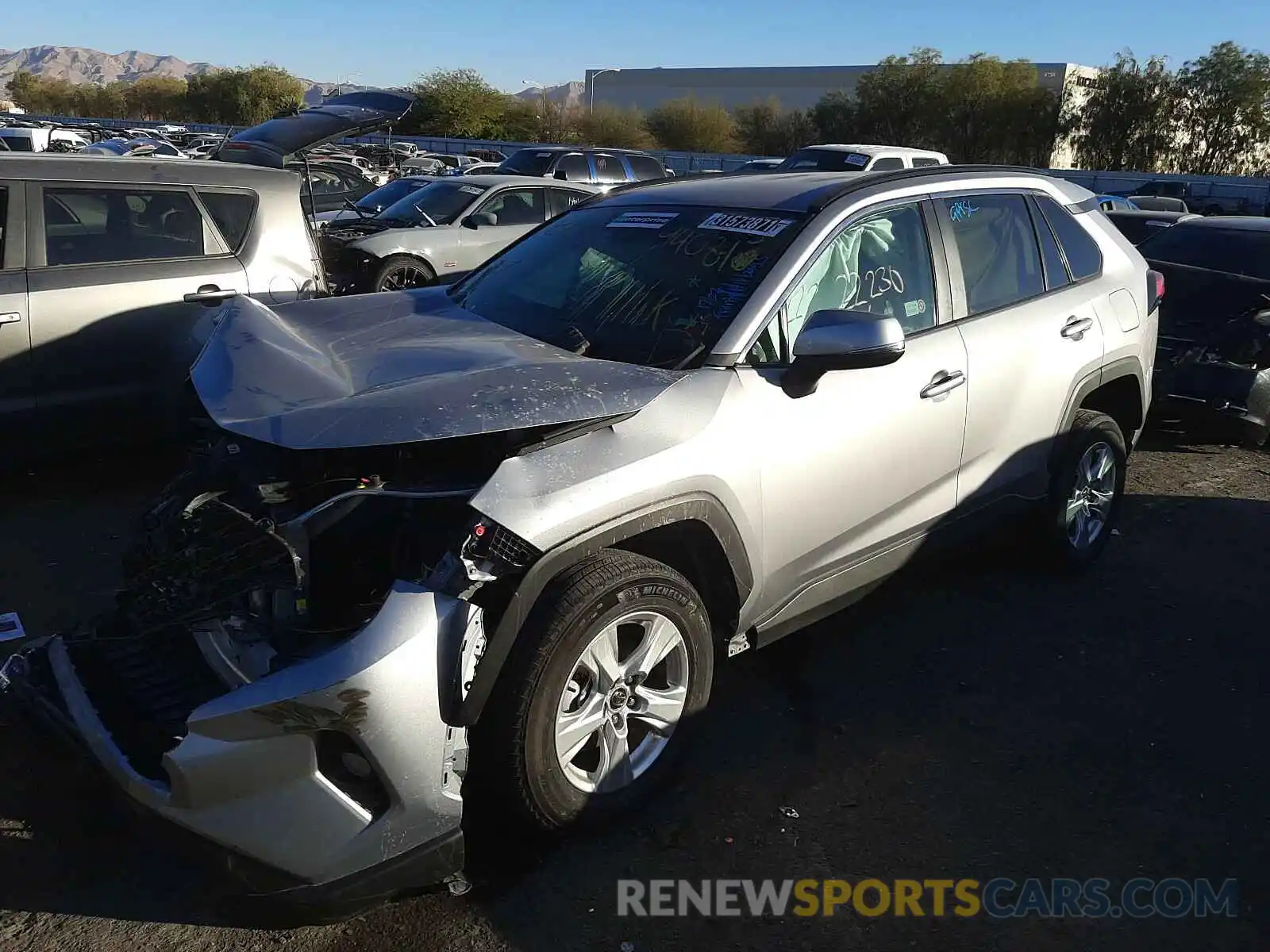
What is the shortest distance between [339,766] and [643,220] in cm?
240

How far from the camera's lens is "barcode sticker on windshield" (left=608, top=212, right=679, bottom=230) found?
388cm

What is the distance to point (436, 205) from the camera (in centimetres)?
1154

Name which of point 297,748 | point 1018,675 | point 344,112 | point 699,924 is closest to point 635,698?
point 699,924

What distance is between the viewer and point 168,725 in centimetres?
267

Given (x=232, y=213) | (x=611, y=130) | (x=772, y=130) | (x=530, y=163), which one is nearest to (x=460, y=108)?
(x=611, y=130)

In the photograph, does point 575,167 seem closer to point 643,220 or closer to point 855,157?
point 855,157

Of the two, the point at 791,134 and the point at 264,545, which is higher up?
the point at 791,134

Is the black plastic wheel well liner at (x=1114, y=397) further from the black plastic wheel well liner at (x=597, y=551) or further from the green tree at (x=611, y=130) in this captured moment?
the green tree at (x=611, y=130)

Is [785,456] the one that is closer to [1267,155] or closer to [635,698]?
[635,698]

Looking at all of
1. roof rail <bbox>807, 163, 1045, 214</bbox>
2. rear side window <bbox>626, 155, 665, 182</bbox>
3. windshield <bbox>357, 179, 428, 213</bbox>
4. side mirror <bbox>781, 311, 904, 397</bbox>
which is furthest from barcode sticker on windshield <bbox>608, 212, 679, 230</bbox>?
rear side window <bbox>626, 155, 665, 182</bbox>

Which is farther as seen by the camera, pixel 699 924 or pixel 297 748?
pixel 699 924

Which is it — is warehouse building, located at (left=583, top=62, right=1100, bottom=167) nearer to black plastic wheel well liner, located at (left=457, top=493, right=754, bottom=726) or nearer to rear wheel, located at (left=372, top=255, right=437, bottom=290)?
rear wheel, located at (left=372, top=255, right=437, bottom=290)

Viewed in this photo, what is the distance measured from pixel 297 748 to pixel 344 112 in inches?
235

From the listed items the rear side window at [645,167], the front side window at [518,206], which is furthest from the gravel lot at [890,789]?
the rear side window at [645,167]
